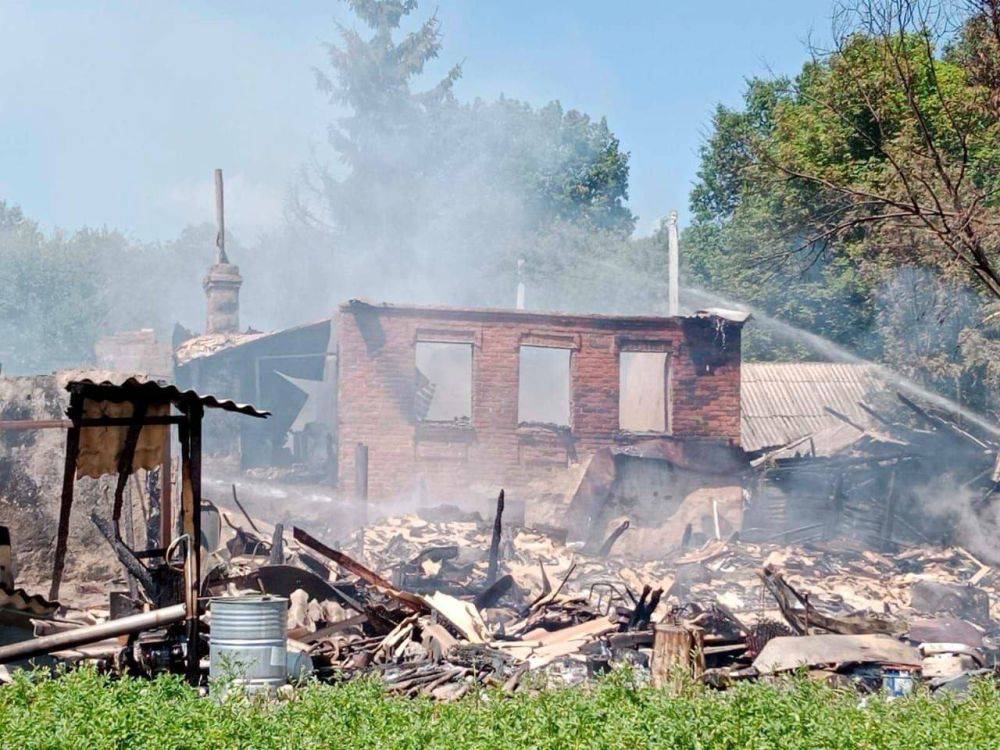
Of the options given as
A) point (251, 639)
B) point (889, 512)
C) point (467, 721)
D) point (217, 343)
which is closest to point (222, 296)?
point (217, 343)

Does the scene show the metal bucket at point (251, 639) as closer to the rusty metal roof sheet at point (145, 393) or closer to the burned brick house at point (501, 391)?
the rusty metal roof sheet at point (145, 393)

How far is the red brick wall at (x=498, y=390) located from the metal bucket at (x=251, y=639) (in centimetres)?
1545

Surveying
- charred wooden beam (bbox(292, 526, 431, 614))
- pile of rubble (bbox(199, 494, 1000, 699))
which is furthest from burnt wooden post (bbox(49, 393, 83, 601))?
charred wooden beam (bbox(292, 526, 431, 614))

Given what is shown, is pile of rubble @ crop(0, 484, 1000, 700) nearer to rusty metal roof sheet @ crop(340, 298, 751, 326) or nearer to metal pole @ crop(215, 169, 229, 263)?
rusty metal roof sheet @ crop(340, 298, 751, 326)

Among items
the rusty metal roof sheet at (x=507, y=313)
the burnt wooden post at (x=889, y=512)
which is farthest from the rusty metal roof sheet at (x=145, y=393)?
→ the burnt wooden post at (x=889, y=512)

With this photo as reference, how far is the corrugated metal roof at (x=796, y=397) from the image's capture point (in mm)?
30438

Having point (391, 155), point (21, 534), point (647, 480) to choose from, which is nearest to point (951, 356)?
point (647, 480)

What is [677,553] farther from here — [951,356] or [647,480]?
[951,356]

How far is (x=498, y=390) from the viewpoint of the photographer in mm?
24703

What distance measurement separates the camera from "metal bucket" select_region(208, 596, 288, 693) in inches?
335

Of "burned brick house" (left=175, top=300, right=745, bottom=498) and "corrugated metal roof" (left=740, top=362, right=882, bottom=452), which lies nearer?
"burned brick house" (left=175, top=300, right=745, bottom=498)

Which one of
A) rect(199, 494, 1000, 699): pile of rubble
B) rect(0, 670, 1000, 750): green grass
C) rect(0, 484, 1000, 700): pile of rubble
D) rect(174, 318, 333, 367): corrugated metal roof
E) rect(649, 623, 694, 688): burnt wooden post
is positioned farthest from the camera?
rect(174, 318, 333, 367): corrugated metal roof

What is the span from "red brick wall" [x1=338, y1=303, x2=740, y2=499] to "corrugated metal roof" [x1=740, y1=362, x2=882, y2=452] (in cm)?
497

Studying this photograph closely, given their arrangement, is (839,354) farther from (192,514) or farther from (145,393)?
(192,514)
